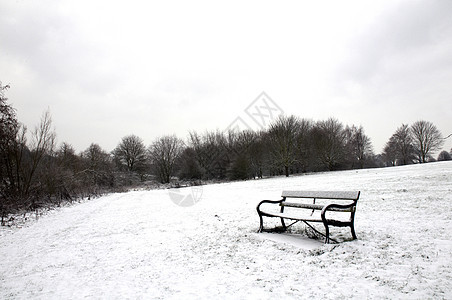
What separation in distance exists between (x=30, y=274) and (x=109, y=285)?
1886 millimetres

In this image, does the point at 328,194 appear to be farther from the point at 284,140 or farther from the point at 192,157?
the point at 192,157

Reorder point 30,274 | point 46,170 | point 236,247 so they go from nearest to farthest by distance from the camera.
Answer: point 30,274
point 236,247
point 46,170

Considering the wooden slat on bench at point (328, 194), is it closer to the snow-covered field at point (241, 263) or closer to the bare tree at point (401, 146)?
the snow-covered field at point (241, 263)

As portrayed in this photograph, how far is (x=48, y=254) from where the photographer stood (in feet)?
17.3

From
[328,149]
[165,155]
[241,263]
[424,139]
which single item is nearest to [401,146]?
[424,139]

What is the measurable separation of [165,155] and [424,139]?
5513cm

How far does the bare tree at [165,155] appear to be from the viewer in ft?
181

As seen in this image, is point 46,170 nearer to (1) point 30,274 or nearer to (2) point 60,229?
(2) point 60,229

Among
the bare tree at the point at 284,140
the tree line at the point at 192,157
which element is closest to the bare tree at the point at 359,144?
the tree line at the point at 192,157

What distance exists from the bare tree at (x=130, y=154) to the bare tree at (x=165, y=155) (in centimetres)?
265

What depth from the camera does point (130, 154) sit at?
6169cm

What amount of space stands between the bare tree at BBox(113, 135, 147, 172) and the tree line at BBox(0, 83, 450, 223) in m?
0.25

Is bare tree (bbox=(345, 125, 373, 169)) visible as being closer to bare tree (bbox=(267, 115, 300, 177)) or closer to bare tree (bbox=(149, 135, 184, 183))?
bare tree (bbox=(267, 115, 300, 177))

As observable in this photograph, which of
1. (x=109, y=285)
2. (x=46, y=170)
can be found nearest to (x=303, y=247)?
(x=109, y=285)
